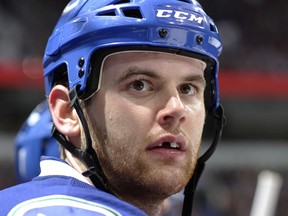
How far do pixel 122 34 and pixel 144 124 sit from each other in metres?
0.22

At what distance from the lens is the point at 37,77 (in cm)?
856

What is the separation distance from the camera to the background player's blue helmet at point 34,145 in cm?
306

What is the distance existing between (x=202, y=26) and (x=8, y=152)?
294 inches

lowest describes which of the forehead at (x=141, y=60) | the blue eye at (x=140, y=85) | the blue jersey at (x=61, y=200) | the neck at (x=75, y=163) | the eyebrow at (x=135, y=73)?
the neck at (x=75, y=163)

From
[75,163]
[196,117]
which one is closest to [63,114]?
[75,163]

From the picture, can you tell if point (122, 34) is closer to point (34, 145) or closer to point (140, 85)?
point (140, 85)

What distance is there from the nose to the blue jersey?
8.9 inches

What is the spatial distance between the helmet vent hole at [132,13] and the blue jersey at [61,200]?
0.42 metres

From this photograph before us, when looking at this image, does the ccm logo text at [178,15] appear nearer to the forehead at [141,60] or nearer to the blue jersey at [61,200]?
the forehead at [141,60]

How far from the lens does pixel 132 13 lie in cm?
198

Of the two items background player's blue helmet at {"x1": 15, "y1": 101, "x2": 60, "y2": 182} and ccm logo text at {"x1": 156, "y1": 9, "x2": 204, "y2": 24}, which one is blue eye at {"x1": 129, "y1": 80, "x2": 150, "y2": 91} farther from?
background player's blue helmet at {"x1": 15, "y1": 101, "x2": 60, "y2": 182}

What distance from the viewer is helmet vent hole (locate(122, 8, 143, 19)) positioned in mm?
1970

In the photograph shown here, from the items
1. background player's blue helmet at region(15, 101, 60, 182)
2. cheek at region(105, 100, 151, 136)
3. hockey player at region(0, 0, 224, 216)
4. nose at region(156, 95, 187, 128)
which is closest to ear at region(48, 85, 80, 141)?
hockey player at region(0, 0, 224, 216)

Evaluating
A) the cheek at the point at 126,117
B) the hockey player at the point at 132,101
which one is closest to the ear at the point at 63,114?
the hockey player at the point at 132,101
